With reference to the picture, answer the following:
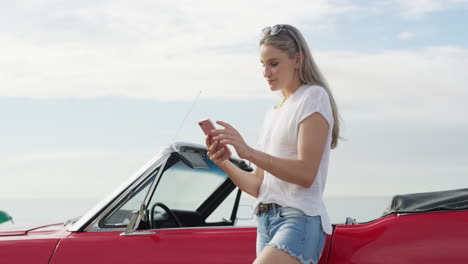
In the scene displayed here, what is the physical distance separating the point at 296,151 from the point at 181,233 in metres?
1.03

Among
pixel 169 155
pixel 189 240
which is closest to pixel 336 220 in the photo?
pixel 189 240

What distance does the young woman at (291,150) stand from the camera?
2.66m

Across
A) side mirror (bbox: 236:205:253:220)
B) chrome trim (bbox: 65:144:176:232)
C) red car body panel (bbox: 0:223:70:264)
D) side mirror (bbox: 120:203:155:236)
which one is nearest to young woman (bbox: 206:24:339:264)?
side mirror (bbox: 120:203:155:236)

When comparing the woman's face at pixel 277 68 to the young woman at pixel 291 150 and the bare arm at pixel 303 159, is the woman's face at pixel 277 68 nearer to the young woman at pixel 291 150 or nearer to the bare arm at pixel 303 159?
the young woman at pixel 291 150

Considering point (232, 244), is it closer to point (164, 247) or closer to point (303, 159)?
point (164, 247)

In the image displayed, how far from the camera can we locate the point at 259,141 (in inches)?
122

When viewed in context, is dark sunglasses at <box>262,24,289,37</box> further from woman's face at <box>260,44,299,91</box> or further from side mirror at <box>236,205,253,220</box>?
side mirror at <box>236,205,253,220</box>

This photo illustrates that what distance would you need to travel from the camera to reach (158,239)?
3439mm

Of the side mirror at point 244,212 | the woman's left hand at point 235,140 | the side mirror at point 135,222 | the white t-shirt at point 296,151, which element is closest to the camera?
the woman's left hand at point 235,140

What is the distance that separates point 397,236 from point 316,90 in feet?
2.91

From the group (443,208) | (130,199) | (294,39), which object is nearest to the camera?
(294,39)

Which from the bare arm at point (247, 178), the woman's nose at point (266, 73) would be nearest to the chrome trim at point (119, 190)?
the bare arm at point (247, 178)

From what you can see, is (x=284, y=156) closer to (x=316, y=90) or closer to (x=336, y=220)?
(x=316, y=90)

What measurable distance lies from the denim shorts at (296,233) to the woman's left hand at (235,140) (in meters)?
0.32
